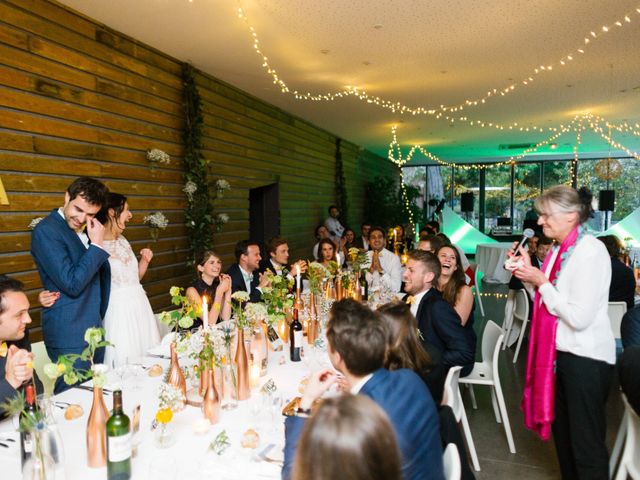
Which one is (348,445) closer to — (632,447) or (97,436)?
(97,436)

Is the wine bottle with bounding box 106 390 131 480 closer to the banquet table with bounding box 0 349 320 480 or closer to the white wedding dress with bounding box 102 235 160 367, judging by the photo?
the banquet table with bounding box 0 349 320 480

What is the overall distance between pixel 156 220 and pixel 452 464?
4028 mm

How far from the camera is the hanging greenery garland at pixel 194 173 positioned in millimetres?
5496

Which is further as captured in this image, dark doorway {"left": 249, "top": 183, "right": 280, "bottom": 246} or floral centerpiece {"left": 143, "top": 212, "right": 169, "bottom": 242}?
dark doorway {"left": 249, "top": 183, "right": 280, "bottom": 246}

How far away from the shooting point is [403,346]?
6.13ft

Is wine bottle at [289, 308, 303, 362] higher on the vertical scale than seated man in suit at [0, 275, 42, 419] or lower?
lower

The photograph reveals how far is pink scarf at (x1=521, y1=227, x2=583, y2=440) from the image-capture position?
93.9 inches

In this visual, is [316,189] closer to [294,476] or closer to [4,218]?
[4,218]

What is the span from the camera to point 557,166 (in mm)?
17094

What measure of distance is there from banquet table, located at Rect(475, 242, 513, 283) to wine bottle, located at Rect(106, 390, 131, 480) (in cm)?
996

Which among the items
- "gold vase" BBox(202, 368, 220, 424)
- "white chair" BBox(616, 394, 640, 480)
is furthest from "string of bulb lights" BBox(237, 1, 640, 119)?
"white chair" BBox(616, 394, 640, 480)

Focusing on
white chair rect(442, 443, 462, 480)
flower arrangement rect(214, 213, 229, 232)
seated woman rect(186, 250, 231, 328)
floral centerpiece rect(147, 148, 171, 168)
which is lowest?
white chair rect(442, 443, 462, 480)

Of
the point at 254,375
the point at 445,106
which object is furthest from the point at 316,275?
the point at 445,106

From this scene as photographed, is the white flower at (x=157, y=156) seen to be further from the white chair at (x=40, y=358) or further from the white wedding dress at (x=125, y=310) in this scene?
the white chair at (x=40, y=358)
